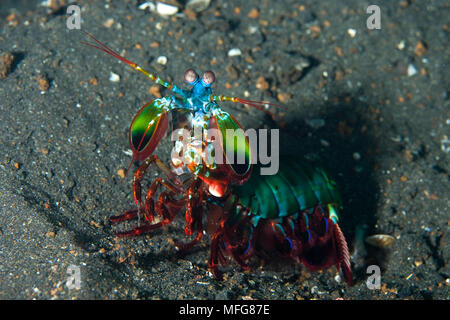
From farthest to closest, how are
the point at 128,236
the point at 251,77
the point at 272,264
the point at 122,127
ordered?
the point at 251,77 → the point at 122,127 → the point at 272,264 → the point at 128,236

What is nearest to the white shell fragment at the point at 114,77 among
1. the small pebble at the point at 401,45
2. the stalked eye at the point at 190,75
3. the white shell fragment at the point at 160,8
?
the white shell fragment at the point at 160,8

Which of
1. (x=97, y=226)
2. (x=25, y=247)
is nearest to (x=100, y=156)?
(x=97, y=226)

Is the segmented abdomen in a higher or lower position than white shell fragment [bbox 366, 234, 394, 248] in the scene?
higher

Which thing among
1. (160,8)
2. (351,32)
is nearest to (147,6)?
(160,8)

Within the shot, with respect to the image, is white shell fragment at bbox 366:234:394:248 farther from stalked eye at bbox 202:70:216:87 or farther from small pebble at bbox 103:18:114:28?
small pebble at bbox 103:18:114:28

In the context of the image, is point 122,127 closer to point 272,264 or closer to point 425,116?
point 272,264

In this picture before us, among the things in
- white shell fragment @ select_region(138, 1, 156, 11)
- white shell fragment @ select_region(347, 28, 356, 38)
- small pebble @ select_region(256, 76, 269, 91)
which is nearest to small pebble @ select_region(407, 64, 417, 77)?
white shell fragment @ select_region(347, 28, 356, 38)

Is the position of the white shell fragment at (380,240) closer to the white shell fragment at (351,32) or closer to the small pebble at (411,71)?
the small pebble at (411,71)
